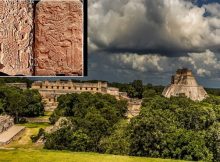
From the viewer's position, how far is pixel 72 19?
11141mm

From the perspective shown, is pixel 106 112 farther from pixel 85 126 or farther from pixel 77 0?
pixel 77 0

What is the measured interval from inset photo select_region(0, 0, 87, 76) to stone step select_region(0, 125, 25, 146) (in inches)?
1312

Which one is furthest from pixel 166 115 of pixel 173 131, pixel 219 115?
pixel 219 115

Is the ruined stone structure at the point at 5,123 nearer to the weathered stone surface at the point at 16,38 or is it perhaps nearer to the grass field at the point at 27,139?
the grass field at the point at 27,139

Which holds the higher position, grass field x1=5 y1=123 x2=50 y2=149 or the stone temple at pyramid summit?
the stone temple at pyramid summit

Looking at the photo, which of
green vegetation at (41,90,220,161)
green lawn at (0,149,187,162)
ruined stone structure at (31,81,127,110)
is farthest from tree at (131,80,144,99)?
green lawn at (0,149,187,162)

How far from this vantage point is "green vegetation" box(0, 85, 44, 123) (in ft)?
208

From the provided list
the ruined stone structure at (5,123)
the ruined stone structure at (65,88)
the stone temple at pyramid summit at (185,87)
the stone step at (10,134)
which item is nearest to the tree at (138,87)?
the ruined stone structure at (65,88)

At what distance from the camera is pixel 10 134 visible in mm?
47656

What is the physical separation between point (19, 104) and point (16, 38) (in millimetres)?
54939

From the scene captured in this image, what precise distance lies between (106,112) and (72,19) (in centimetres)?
4158

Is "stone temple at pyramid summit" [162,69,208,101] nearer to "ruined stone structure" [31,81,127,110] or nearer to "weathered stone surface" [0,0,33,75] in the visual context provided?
"ruined stone structure" [31,81,127,110]

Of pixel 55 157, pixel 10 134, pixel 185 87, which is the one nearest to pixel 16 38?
pixel 55 157

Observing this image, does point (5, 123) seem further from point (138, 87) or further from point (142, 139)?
point (138, 87)
